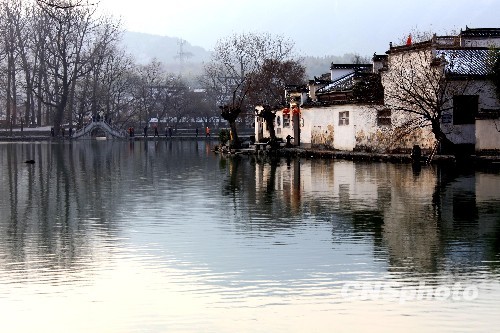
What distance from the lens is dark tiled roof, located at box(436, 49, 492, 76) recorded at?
47406 mm

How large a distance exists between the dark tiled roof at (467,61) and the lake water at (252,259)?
16772 mm

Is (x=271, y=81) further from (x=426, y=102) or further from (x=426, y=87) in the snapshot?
(x=426, y=102)

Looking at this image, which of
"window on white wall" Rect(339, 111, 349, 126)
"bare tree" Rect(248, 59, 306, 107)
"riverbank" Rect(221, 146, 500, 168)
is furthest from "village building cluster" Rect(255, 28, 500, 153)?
"bare tree" Rect(248, 59, 306, 107)

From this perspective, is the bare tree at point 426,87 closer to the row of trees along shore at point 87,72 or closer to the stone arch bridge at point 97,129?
the row of trees along shore at point 87,72

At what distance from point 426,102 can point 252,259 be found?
31431 mm

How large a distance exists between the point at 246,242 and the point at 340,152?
35.3 metres

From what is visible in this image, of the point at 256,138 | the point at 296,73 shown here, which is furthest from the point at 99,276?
the point at 296,73

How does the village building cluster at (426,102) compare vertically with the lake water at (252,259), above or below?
above

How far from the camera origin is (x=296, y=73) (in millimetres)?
93062

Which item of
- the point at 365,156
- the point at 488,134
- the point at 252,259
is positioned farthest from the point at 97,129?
the point at 252,259

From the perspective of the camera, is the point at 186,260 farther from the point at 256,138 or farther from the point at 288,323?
the point at 256,138

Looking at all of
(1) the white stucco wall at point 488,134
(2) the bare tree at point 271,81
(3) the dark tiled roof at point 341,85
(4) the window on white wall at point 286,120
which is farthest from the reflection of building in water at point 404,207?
(2) the bare tree at point 271,81

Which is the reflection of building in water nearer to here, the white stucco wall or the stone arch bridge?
the white stucco wall

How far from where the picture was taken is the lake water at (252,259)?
12.0 m
